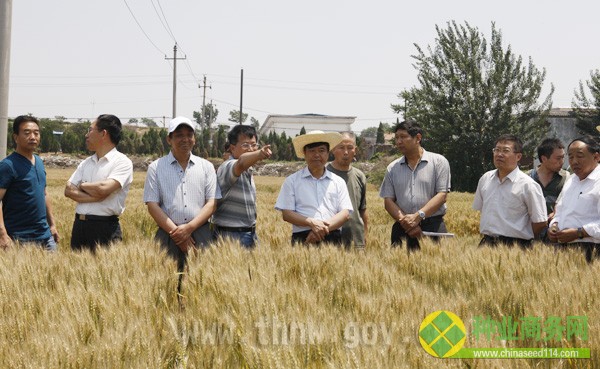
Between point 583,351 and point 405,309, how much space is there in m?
0.78

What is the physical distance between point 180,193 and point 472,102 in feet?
110

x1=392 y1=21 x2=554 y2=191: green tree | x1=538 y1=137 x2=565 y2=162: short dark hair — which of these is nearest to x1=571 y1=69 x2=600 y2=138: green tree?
x1=392 y1=21 x2=554 y2=191: green tree

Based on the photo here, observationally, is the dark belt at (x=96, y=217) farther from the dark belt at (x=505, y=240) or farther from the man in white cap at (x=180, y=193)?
the dark belt at (x=505, y=240)

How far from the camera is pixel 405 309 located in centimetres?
285

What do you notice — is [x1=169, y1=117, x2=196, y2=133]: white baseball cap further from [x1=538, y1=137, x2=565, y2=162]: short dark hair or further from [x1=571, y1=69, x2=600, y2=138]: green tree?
[x1=571, y1=69, x2=600, y2=138]: green tree

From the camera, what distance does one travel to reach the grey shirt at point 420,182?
5773mm

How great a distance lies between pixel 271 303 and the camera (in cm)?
279

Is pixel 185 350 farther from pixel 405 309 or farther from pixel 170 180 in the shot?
pixel 170 180

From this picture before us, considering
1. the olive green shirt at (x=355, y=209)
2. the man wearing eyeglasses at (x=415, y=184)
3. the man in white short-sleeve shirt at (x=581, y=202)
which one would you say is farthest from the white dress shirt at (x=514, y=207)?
the olive green shirt at (x=355, y=209)

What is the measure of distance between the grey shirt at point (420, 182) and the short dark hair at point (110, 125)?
7.82 feet

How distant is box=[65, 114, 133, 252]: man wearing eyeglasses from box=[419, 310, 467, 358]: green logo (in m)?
3.11

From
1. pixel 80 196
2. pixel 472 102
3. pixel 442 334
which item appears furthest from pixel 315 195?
pixel 472 102

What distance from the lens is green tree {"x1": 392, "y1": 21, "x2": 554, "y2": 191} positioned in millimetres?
36000

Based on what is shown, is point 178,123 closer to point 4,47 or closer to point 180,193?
point 180,193
